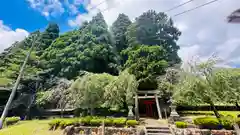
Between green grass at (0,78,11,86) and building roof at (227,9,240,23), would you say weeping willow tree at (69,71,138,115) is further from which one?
green grass at (0,78,11,86)

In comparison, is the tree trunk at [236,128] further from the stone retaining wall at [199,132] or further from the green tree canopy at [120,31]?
the green tree canopy at [120,31]

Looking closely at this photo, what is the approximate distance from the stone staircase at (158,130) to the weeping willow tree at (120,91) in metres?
2.63

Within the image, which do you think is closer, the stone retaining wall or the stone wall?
the stone retaining wall

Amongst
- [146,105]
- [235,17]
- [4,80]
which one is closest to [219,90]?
[235,17]

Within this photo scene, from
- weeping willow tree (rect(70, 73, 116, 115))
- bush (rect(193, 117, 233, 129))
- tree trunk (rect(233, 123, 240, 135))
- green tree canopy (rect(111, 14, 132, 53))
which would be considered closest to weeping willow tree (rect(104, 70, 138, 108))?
weeping willow tree (rect(70, 73, 116, 115))

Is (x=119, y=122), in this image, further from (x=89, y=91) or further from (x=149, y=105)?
(x=149, y=105)

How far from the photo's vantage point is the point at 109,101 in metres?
11.4

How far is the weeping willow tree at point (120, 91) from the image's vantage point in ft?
36.9

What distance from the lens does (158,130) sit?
917 cm

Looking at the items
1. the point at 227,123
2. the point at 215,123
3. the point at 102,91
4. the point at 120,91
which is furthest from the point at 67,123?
the point at 227,123

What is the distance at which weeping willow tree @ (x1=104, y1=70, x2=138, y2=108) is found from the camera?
11.2m

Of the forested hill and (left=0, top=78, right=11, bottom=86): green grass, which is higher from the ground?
the forested hill

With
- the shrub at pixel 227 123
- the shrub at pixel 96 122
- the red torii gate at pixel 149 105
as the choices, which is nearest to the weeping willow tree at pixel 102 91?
the shrub at pixel 96 122

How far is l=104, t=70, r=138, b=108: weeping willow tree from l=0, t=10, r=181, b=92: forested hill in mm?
2752
